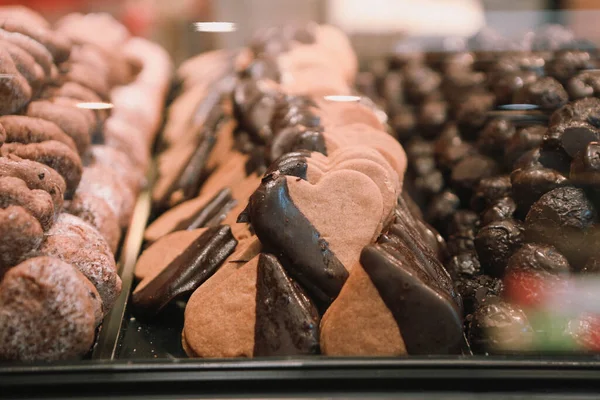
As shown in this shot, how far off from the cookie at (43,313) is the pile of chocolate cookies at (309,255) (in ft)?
1.15

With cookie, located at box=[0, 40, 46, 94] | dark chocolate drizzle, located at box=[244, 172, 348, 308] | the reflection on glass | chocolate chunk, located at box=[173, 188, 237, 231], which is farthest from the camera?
the reflection on glass

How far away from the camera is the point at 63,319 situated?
152 cm

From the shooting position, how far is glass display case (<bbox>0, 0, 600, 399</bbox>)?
4.91ft

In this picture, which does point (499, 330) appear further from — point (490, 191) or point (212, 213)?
point (212, 213)

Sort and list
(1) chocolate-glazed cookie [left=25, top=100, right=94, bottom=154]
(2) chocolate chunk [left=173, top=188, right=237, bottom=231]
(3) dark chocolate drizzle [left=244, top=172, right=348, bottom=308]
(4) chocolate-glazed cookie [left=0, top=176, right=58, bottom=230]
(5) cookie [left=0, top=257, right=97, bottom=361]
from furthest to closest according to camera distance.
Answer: (2) chocolate chunk [left=173, top=188, right=237, bottom=231] → (1) chocolate-glazed cookie [left=25, top=100, right=94, bottom=154] → (3) dark chocolate drizzle [left=244, top=172, right=348, bottom=308] → (4) chocolate-glazed cookie [left=0, top=176, right=58, bottom=230] → (5) cookie [left=0, top=257, right=97, bottom=361]

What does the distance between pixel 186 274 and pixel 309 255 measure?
501 millimetres

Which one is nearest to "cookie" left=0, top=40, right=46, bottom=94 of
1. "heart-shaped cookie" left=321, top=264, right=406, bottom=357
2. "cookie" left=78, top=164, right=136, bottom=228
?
"cookie" left=78, top=164, right=136, bottom=228

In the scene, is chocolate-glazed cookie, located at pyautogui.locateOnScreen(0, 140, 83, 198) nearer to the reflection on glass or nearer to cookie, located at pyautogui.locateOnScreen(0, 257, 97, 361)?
cookie, located at pyautogui.locateOnScreen(0, 257, 97, 361)

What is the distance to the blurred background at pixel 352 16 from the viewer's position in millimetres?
4133

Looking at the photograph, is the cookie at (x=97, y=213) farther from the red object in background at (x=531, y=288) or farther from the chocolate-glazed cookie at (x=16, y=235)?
the red object in background at (x=531, y=288)

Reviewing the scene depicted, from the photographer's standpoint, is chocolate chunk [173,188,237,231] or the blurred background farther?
the blurred background

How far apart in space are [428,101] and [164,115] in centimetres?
170

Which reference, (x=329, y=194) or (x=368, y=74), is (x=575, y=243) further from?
(x=368, y=74)

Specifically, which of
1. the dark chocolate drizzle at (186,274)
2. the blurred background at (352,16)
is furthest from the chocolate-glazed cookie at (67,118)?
the blurred background at (352,16)
